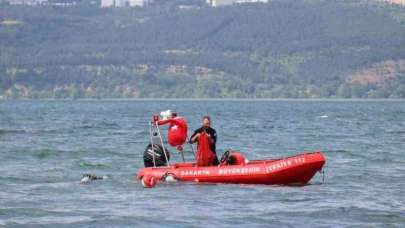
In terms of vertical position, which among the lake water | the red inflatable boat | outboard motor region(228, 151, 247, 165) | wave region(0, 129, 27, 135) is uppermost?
outboard motor region(228, 151, 247, 165)

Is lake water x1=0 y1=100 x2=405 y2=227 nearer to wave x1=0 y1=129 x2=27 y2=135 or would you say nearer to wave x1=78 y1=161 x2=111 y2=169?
wave x1=78 y1=161 x2=111 y2=169

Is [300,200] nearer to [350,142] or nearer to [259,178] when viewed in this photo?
[259,178]

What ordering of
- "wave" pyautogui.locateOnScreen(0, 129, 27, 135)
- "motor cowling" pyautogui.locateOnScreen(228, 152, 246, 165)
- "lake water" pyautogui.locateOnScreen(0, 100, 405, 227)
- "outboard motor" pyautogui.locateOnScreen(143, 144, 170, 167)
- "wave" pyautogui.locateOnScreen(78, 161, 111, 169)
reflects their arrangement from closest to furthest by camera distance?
"lake water" pyautogui.locateOnScreen(0, 100, 405, 227), "motor cowling" pyautogui.locateOnScreen(228, 152, 246, 165), "outboard motor" pyautogui.locateOnScreen(143, 144, 170, 167), "wave" pyautogui.locateOnScreen(78, 161, 111, 169), "wave" pyautogui.locateOnScreen(0, 129, 27, 135)

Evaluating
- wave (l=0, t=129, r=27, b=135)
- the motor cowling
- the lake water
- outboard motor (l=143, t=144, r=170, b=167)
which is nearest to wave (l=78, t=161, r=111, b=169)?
the lake water

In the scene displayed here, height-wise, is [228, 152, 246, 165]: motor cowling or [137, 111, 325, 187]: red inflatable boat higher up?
[228, 152, 246, 165]: motor cowling

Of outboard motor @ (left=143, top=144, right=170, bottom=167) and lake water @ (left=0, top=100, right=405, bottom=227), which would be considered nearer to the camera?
lake water @ (left=0, top=100, right=405, bottom=227)

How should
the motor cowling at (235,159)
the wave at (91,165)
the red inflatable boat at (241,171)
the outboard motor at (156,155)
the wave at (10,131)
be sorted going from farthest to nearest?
the wave at (10,131) → the wave at (91,165) → the outboard motor at (156,155) → the motor cowling at (235,159) → the red inflatable boat at (241,171)

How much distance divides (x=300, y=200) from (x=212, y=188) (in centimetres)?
266

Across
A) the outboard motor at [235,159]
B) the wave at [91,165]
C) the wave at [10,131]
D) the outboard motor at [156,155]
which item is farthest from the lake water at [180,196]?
the wave at [10,131]

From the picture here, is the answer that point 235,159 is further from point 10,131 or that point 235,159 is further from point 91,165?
point 10,131

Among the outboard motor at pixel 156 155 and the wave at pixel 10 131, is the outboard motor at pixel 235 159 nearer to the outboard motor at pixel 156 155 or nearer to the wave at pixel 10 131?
the outboard motor at pixel 156 155

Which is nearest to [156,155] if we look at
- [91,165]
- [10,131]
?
[91,165]

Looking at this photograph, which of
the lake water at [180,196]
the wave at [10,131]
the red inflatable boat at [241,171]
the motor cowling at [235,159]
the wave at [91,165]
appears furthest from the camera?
the wave at [10,131]

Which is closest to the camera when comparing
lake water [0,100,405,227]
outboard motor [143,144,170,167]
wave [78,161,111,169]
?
lake water [0,100,405,227]
